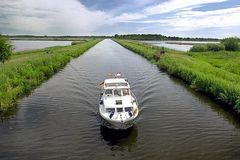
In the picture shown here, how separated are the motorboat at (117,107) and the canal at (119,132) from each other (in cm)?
82

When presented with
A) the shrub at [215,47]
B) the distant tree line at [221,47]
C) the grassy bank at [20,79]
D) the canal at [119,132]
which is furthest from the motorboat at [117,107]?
the shrub at [215,47]

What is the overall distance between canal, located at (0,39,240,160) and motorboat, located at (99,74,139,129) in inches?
32.2

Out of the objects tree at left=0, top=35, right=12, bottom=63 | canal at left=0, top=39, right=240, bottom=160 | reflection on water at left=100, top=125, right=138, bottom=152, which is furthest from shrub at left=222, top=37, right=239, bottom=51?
reflection on water at left=100, top=125, right=138, bottom=152

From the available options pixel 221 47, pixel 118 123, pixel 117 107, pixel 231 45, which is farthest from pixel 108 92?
pixel 231 45

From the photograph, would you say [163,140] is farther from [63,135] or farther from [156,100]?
[156,100]

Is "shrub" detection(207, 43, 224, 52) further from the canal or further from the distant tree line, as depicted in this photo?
the canal

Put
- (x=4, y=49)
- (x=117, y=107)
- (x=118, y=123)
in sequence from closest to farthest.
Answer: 1. (x=118, y=123)
2. (x=117, y=107)
3. (x=4, y=49)

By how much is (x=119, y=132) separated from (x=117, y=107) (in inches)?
78.3

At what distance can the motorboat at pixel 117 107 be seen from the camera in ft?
74.2

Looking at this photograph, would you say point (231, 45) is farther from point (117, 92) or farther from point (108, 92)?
point (108, 92)

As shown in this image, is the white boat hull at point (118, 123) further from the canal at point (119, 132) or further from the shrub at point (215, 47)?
the shrub at point (215, 47)

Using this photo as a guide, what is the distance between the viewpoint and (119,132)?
75.8 ft

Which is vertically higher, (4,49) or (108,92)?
(4,49)

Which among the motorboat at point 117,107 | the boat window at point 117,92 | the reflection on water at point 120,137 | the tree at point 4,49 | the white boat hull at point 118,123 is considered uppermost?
the tree at point 4,49
